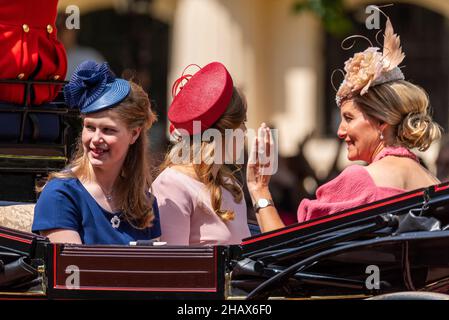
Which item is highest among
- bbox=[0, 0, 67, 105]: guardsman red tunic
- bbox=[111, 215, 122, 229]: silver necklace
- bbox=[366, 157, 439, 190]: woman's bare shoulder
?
bbox=[0, 0, 67, 105]: guardsman red tunic

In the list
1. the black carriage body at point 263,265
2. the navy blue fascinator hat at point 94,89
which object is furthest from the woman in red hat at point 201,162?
the black carriage body at point 263,265

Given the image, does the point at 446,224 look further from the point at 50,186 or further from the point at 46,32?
the point at 46,32

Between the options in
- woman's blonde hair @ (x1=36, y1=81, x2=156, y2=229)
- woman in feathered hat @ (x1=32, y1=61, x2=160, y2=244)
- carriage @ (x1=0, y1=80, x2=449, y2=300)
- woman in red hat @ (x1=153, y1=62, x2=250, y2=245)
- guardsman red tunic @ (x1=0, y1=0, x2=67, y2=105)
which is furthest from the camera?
guardsman red tunic @ (x1=0, y1=0, x2=67, y2=105)

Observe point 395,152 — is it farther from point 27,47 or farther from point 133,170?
point 27,47

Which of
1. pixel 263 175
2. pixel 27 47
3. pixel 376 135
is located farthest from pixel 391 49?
pixel 27 47

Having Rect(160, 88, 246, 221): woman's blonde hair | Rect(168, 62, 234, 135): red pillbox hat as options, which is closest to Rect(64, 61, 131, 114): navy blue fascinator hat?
Rect(168, 62, 234, 135): red pillbox hat

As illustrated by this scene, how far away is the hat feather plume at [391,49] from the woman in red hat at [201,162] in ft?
1.70

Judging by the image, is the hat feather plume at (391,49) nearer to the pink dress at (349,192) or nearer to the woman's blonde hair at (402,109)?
the woman's blonde hair at (402,109)

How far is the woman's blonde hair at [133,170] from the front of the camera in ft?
14.1

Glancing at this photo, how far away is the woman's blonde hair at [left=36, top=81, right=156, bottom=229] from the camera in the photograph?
429 cm

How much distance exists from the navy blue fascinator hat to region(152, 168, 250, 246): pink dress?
Result: 14.4 inches

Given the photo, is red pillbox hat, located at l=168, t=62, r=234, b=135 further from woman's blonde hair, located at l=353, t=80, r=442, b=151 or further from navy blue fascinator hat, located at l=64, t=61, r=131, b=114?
woman's blonde hair, located at l=353, t=80, r=442, b=151

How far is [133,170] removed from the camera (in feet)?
14.5

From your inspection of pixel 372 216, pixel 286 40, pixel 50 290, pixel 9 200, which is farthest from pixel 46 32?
pixel 286 40
